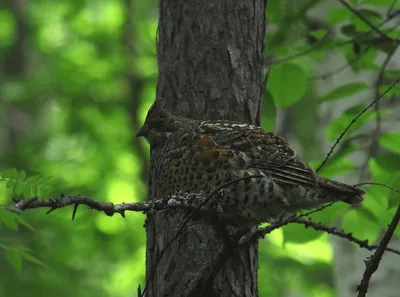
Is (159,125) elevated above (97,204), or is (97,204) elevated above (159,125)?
(159,125)

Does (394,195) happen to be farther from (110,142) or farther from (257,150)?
(110,142)

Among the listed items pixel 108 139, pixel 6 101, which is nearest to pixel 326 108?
pixel 108 139

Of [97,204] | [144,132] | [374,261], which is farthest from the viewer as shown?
[144,132]

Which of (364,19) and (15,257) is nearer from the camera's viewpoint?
(15,257)

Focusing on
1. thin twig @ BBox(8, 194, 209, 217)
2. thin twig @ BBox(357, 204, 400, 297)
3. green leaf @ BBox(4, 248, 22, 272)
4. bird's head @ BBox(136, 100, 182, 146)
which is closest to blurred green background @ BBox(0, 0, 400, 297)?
bird's head @ BBox(136, 100, 182, 146)

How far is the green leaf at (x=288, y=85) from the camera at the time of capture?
14.1 feet

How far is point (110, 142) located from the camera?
31.6 feet

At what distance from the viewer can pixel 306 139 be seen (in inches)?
452

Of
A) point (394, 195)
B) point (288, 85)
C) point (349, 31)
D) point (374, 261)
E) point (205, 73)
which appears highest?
point (349, 31)

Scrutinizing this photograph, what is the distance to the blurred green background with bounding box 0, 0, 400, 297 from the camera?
4.30m

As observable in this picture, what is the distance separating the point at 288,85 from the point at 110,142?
5660 mm

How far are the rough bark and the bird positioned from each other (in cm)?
18

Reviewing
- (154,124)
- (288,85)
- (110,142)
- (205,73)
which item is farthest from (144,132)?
(110,142)

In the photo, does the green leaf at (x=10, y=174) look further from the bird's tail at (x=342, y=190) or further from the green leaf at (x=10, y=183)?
the bird's tail at (x=342, y=190)
